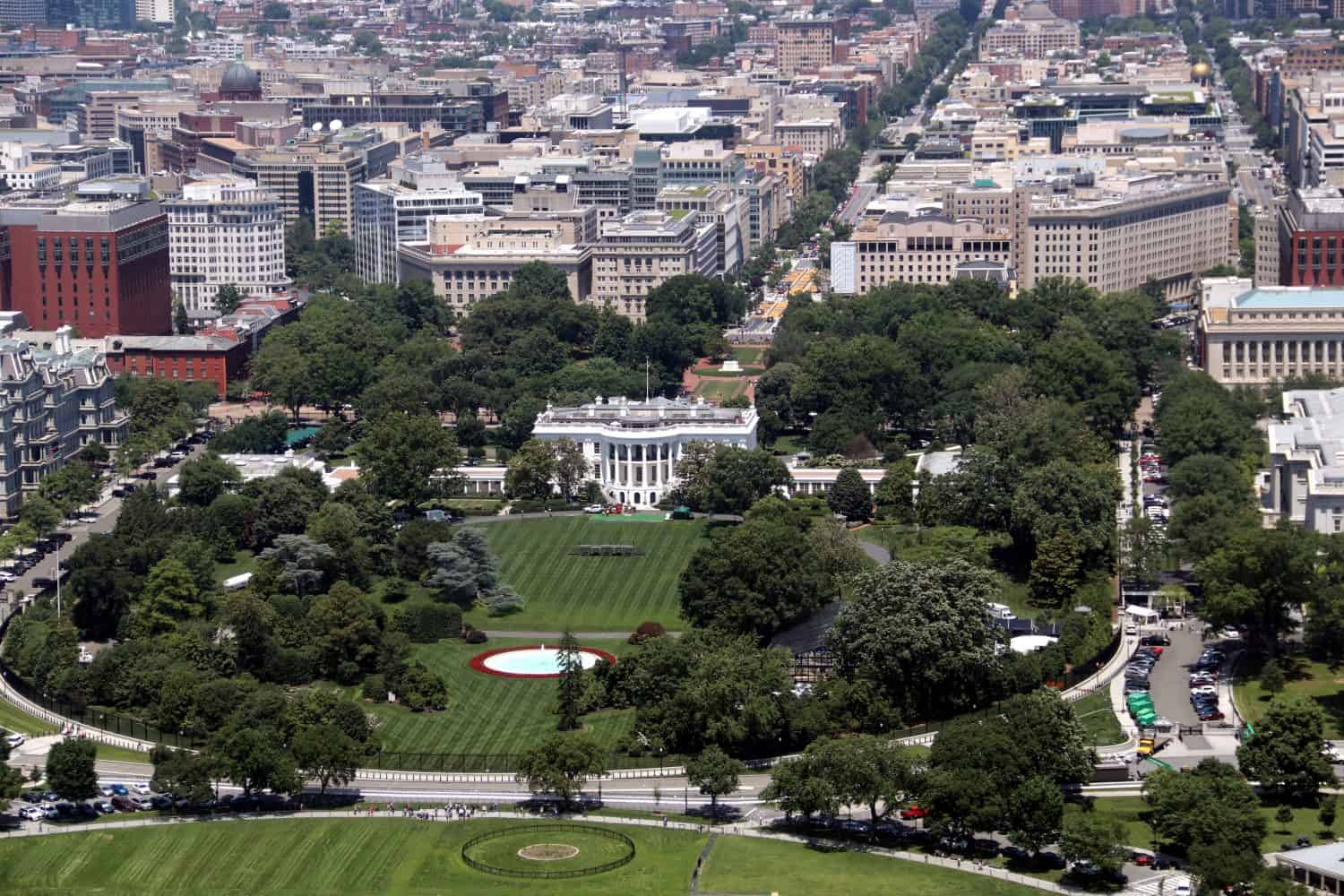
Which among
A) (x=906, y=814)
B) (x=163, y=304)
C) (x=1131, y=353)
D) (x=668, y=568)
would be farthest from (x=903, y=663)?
(x=163, y=304)

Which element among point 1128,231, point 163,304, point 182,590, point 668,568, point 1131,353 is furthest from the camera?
point 1128,231

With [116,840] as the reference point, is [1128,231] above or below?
above

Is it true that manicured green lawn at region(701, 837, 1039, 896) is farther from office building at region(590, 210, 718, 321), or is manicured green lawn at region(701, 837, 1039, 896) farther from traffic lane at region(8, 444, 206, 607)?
office building at region(590, 210, 718, 321)

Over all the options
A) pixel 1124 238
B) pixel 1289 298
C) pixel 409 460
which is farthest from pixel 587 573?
pixel 1124 238

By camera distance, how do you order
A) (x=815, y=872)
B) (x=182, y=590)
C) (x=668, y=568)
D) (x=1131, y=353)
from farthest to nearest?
(x=1131, y=353) < (x=668, y=568) < (x=182, y=590) < (x=815, y=872)

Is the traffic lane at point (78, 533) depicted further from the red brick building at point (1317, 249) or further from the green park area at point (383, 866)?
the red brick building at point (1317, 249)

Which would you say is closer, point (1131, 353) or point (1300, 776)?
point (1300, 776)

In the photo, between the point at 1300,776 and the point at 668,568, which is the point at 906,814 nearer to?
the point at 1300,776
